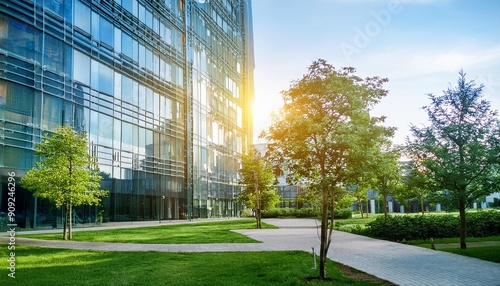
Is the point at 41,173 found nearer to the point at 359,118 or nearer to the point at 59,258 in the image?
the point at 59,258

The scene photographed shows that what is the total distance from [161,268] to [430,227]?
16.0m

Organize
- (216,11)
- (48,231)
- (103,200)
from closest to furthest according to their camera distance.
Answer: (48,231) → (103,200) → (216,11)

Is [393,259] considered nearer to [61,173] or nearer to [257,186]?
[61,173]

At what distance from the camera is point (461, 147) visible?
697 inches

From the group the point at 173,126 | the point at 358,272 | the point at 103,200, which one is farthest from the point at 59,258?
the point at 173,126

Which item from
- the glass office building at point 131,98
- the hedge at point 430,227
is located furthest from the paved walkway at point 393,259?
the glass office building at point 131,98

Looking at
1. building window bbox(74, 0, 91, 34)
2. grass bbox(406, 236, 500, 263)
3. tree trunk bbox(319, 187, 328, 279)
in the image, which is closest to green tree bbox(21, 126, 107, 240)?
building window bbox(74, 0, 91, 34)

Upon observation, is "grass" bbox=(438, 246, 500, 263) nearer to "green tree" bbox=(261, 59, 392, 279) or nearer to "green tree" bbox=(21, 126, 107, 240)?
"green tree" bbox=(261, 59, 392, 279)

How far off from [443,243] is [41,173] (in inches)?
766

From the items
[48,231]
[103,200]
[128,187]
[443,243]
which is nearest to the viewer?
[443,243]

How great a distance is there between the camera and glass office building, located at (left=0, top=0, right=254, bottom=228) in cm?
2564

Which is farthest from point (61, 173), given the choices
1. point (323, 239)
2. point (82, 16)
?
point (82, 16)

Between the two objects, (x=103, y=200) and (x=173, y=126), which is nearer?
(x=103, y=200)

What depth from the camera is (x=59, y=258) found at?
1440 centimetres
